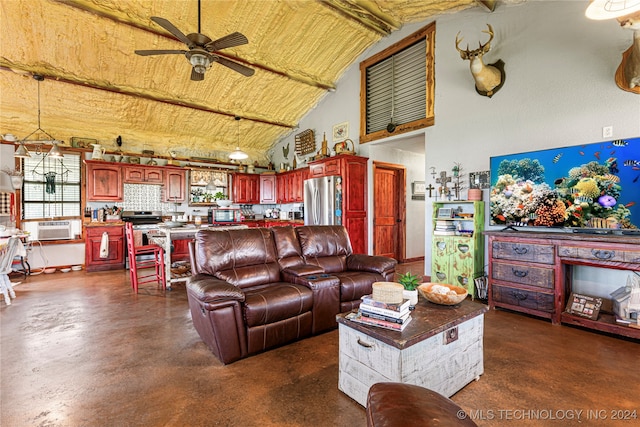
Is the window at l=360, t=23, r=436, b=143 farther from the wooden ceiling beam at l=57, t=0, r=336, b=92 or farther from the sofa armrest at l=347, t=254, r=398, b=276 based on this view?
the sofa armrest at l=347, t=254, r=398, b=276

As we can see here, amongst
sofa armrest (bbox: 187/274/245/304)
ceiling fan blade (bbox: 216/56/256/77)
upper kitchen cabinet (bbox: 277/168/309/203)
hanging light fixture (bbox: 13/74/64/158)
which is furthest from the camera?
upper kitchen cabinet (bbox: 277/168/309/203)

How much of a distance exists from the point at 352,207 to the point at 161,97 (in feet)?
15.4

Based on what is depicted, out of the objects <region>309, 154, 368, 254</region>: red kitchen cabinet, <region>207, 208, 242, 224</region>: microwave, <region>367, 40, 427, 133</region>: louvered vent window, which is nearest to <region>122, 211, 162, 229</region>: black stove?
<region>207, 208, 242, 224</region>: microwave

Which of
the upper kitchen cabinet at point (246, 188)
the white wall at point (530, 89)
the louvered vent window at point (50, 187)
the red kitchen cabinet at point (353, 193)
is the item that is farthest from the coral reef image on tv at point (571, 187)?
the louvered vent window at point (50, 187)

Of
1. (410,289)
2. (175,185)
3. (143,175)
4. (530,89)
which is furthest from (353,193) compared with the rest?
(143,175)

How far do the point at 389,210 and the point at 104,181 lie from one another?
6388 millimetres

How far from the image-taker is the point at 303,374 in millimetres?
2172

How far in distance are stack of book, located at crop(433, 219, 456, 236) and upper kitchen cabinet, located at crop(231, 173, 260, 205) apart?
578cm

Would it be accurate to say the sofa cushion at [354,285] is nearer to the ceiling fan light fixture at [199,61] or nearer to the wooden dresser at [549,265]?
the wooden dresser at [549,265]

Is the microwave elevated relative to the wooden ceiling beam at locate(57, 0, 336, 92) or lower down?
lower down

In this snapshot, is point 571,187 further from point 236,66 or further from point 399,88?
point 236,66

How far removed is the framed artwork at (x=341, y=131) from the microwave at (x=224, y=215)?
3.25 m

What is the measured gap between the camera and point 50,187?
20.0 ft

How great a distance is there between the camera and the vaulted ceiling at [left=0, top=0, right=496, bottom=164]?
4.40 metres
